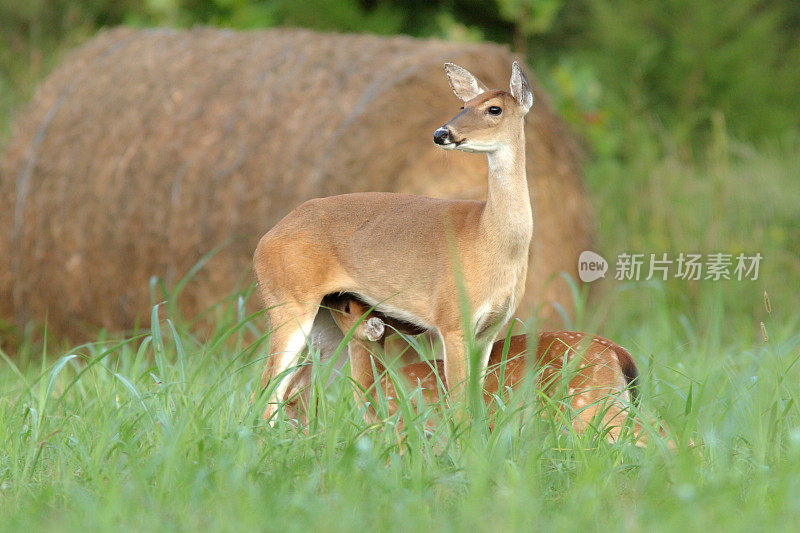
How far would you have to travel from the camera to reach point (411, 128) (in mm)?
6145

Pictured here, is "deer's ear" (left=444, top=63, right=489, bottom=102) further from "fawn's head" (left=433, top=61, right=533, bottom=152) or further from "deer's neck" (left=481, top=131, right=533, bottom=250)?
"deer's neck" (left=481, top=131, right=533, bottom=250)

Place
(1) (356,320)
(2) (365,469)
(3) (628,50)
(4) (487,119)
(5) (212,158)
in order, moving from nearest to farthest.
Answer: (2) (365,469) < (4) (487,119) < (1) (356,320) < (5) (212,158) < (3) (628,50)

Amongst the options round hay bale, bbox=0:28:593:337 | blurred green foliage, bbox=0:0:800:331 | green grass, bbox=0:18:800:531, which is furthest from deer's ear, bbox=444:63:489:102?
blurred green foliage, bbox=0:0:800:331

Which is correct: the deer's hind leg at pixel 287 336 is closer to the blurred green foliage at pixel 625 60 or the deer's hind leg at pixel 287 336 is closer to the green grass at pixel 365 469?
the green grass at pixel 365 469

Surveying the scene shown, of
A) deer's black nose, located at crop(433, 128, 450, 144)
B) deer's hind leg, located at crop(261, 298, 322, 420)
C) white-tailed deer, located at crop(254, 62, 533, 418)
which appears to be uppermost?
deer's black nose, located at crop(433, 128, 450, 144)

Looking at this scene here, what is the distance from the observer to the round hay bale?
6.02 metres

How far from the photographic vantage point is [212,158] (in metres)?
6.23

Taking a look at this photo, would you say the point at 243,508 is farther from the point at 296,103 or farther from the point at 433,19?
the point at 433,19

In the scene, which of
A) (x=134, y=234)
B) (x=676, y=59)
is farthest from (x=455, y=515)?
(x=676, y=59)

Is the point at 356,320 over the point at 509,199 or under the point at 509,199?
under

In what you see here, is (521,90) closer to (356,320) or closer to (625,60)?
(356,320)

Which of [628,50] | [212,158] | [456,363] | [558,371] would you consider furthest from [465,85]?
[628,50]

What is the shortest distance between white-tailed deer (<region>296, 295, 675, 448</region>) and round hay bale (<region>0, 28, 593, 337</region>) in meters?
1.88

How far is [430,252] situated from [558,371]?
609 millimetres
